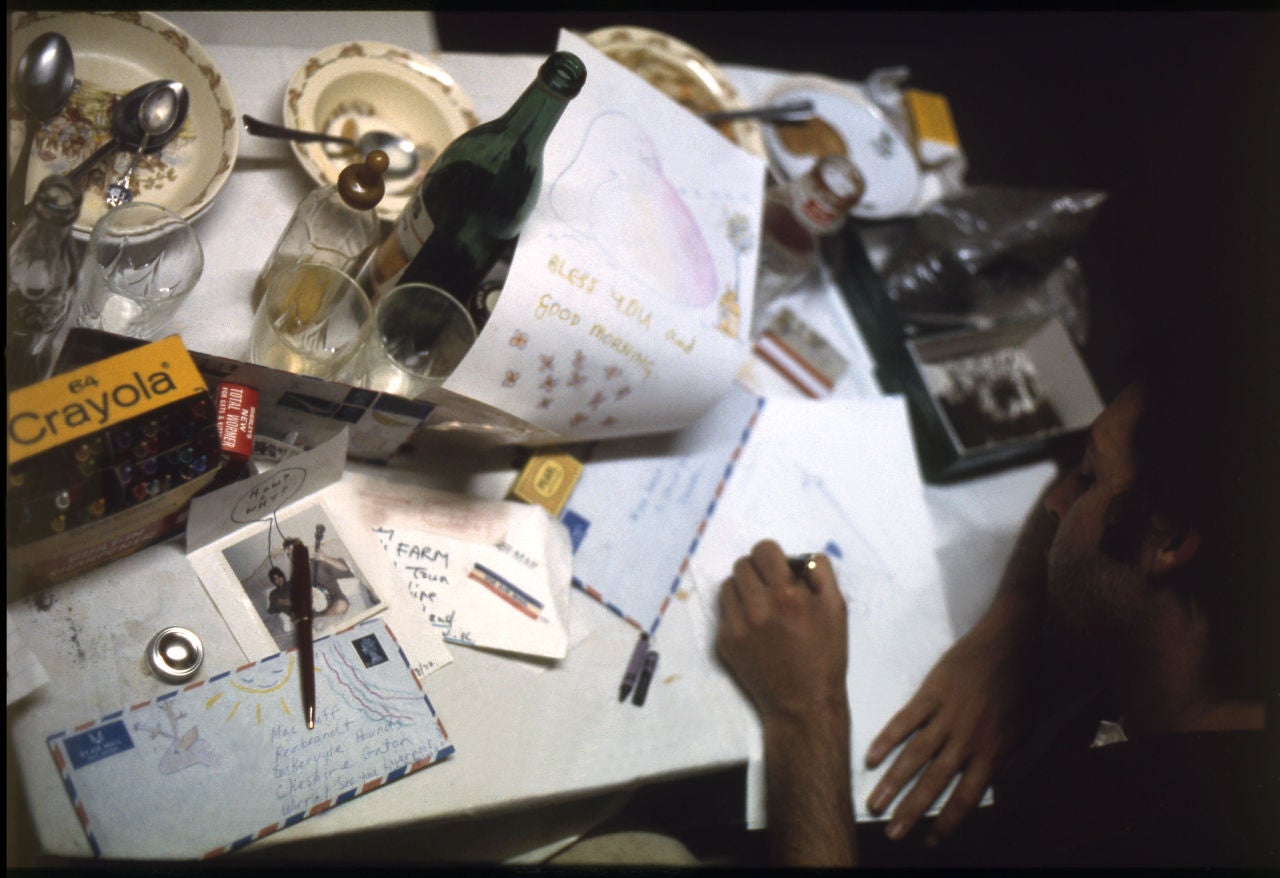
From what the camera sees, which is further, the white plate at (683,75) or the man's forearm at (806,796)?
the white plate at (683,75)

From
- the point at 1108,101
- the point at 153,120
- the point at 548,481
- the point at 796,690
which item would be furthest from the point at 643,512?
the point at 1108,101

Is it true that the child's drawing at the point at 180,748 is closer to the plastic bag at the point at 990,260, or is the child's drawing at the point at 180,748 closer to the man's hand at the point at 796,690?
the man's hand at the point at 796,690

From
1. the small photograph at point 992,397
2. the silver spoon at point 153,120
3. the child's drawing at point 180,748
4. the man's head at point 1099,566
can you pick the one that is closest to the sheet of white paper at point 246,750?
the child's drawing at point 180,748

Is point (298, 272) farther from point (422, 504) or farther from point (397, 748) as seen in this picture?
point (397, 748)

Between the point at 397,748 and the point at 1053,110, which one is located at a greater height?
the point at 1053,110

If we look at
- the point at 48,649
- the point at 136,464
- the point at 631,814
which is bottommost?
the point at 631,814

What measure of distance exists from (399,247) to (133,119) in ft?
0.84

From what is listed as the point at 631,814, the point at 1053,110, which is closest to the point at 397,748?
the point at 631,814

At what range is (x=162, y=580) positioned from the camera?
69cm

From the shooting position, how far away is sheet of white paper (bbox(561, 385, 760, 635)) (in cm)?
87

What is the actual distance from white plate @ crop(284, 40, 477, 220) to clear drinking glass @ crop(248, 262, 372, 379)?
13cm

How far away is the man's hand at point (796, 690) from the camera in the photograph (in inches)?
33.6

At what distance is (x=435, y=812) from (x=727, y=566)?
0.40m

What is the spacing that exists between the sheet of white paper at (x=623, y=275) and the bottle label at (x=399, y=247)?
0.10 meters
